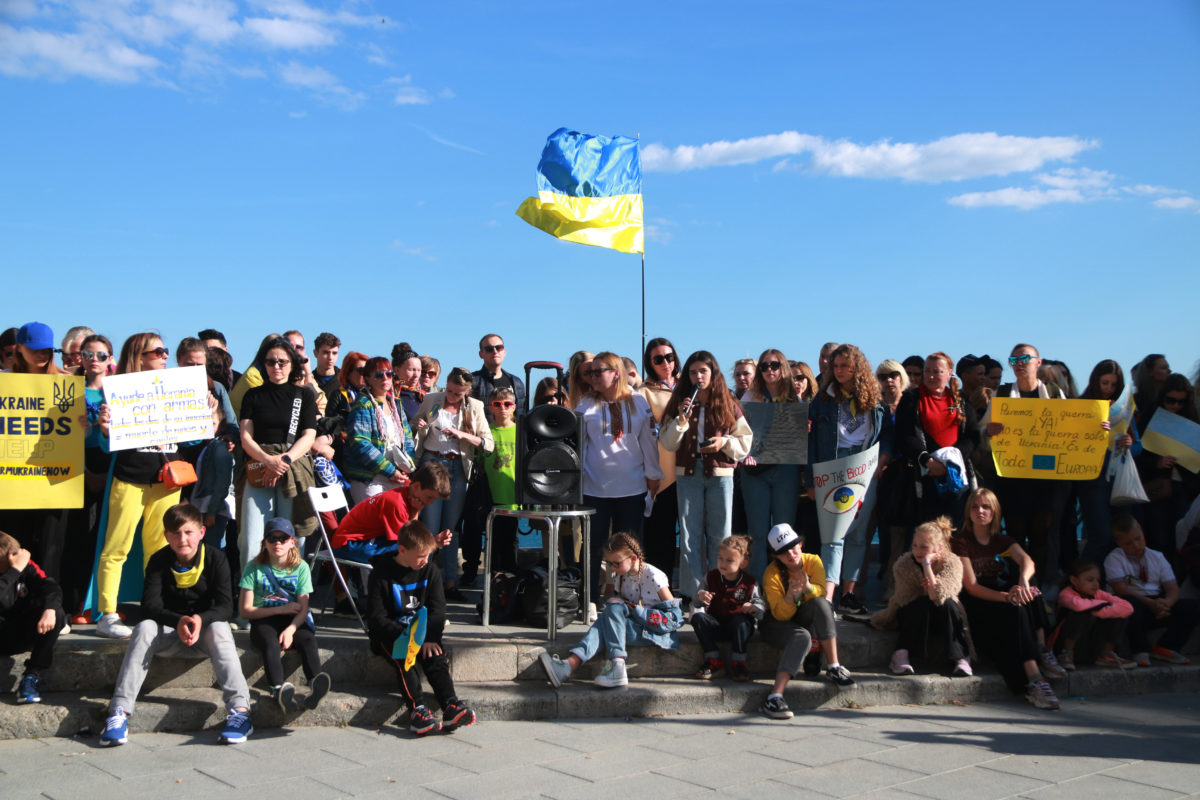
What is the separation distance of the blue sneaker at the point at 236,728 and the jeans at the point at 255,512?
1.24 meters

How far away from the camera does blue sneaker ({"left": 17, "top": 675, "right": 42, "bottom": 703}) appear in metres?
5.13

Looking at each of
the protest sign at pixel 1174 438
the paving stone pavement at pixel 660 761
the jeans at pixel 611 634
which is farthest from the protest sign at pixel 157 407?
the protest sign at pixel 1174 438

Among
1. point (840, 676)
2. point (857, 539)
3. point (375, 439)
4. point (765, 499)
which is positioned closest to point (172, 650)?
point (375, 439)

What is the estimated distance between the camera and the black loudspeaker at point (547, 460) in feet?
20.1

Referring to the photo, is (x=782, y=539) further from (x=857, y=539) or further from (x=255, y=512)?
(x=255, y=512)

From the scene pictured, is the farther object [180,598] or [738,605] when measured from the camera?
[738,605]

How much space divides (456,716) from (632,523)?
6.73ft

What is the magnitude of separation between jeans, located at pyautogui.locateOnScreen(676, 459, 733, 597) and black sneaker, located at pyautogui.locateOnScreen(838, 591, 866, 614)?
1.21 m

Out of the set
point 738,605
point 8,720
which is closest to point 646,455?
point 738,605

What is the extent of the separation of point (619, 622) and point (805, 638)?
1092 millimetres

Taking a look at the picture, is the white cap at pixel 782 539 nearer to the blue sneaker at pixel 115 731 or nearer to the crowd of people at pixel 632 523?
the crowd of people at pixel 632 523

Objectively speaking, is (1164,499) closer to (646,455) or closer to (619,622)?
(646,455)

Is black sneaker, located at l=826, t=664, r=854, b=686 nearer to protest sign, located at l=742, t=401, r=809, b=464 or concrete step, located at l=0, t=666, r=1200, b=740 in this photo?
concrete step, located at l=0, t=666, r=1200, b=740

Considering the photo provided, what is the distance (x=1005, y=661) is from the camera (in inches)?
252
